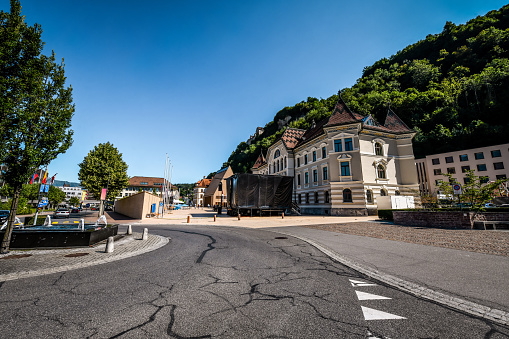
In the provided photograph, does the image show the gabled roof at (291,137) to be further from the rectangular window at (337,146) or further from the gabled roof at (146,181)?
the gabled roof at (146,181)

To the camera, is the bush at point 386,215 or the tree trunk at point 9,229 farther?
the bush at point 386,215

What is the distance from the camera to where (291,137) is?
4419 centimetres

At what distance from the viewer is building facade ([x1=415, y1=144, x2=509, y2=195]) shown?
4444 cm

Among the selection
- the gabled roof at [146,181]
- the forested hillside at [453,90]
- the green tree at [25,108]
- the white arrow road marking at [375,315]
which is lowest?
the white arrow road marking at [375,315]

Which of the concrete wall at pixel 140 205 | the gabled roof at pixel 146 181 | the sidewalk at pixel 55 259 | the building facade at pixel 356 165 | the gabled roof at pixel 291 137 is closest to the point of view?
the sidewalk at pixel 55 259

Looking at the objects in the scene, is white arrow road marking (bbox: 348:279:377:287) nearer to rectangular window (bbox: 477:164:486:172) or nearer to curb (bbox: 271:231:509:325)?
curb (bbox: 271:231:509:325)

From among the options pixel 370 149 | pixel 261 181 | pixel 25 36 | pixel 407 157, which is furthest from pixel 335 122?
pixel 25 36

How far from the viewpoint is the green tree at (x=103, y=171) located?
33125 millimetres

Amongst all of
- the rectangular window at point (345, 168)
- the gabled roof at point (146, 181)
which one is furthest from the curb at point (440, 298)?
the gabled roof at point (146, 181)

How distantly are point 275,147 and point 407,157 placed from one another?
885 inches

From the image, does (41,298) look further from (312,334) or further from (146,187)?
(146,187)

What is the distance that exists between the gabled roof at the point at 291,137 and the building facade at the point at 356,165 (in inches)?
304

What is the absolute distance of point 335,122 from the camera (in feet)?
102

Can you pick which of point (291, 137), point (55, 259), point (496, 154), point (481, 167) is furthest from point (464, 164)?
point (55, 259)
